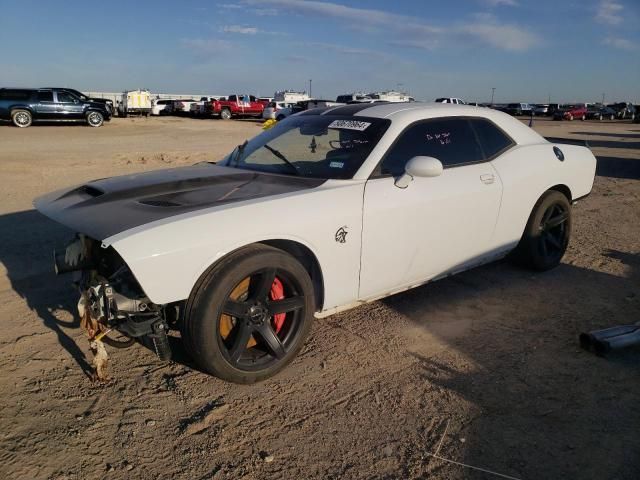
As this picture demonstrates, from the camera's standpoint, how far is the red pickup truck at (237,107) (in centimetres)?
3737

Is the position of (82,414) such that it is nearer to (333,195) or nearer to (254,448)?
(254,448)

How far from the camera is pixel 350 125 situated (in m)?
3.83

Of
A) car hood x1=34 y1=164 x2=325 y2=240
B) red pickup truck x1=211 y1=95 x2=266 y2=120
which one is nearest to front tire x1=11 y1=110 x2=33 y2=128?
red pickup truck x1=211 y1=95 x2=266 y2=120

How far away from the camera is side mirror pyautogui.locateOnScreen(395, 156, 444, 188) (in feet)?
11.0

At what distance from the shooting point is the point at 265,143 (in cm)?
423

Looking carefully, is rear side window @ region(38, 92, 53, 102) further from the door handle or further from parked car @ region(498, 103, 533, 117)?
parked car @ region(498, 103, 533, 117)

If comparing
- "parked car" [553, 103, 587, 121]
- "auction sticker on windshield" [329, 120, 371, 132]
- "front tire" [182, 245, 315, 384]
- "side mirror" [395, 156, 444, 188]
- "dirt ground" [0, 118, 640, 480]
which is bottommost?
"dirt ground" [0, 118, 640, 480]

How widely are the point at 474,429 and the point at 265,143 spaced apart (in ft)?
8.74

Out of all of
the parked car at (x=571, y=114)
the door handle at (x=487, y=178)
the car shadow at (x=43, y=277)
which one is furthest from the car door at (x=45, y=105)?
the parked car at (x=571, y=114)

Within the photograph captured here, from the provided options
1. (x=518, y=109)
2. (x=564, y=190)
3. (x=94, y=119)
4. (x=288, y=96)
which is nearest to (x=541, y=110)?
(x=518, y=109)

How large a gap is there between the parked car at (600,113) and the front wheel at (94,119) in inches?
1859

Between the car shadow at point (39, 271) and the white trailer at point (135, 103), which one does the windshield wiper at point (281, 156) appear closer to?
the car shadow at point (39, 271)

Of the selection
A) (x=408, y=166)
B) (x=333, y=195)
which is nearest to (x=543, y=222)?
(x=408, y=166)

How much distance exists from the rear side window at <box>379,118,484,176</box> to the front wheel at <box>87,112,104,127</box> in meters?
25.1
